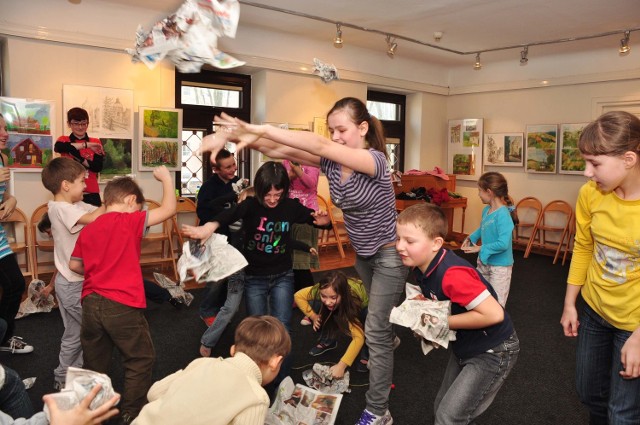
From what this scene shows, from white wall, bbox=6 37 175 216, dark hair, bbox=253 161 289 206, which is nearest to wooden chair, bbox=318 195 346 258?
white wall, bbox=6 37 175 216

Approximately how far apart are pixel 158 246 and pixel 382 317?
15.3 ft

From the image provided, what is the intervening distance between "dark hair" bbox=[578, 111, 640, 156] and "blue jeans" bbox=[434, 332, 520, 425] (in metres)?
0.82

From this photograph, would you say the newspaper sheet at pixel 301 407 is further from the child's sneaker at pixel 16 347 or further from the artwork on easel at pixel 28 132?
the artwork on easel at pixel 28 132

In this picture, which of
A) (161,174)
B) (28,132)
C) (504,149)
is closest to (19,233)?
(28,132)

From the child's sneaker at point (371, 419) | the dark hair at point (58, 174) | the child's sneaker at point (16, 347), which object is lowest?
the child's sneaker at point (16, 347)

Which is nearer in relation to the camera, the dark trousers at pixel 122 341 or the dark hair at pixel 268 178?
the dark trousers at pixel 122 341

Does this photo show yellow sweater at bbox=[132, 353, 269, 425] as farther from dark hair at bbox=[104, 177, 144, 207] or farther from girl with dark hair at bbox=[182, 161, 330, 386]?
girl with dark hair at bbox=[182, 161, 330, 386]

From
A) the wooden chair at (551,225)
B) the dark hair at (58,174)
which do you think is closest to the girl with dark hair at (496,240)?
the dark hair at (58,174)

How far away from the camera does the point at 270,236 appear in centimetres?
313

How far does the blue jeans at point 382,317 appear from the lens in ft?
8.29

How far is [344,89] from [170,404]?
6.94m

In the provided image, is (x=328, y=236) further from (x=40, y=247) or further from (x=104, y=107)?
(x=40, y=247)

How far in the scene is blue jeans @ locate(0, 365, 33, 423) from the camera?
195 centimetres

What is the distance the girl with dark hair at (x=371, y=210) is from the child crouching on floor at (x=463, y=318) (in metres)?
0.33
